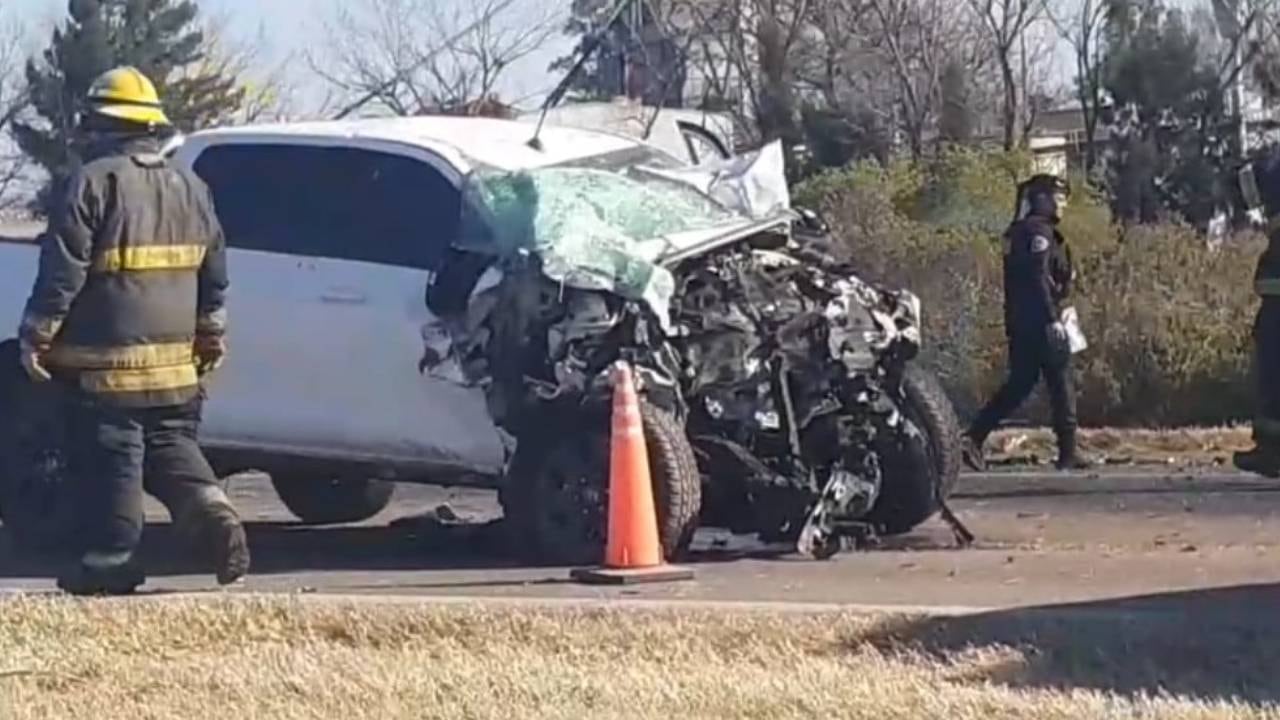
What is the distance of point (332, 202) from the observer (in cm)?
1162

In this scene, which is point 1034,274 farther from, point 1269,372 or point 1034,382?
point 1269,372

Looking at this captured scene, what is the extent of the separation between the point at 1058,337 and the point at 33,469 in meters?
5.95

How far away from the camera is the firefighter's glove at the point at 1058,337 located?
1490cm

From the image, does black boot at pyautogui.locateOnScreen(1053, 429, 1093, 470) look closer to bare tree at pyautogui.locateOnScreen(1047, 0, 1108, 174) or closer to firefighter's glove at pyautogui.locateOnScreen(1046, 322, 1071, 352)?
firefighter's glove at pyautogui.locateOnScreen(1046, 322, 1071, 352)

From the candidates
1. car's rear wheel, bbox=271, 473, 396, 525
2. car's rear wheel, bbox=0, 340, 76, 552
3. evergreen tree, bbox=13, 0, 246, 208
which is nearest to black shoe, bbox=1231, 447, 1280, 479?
car's rear wheel, bbox=0, 340, 76, 552

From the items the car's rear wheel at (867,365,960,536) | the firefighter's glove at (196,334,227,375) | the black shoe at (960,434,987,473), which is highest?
the firefighter's glove at (196,334,227,375)

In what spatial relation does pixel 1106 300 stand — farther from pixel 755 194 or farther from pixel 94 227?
pixel 94 227

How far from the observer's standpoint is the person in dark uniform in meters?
14.9

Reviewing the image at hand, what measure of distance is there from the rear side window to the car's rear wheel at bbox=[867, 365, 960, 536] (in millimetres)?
2164

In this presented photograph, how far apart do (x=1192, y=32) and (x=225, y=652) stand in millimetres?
31095

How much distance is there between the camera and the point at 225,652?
8.29 m

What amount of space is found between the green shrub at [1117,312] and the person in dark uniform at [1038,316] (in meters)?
2.80

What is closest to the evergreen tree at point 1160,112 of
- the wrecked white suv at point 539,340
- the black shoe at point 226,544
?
the wrecked white suv at point 539,340

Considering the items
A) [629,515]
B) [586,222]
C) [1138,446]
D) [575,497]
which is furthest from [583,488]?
[1138,446]
